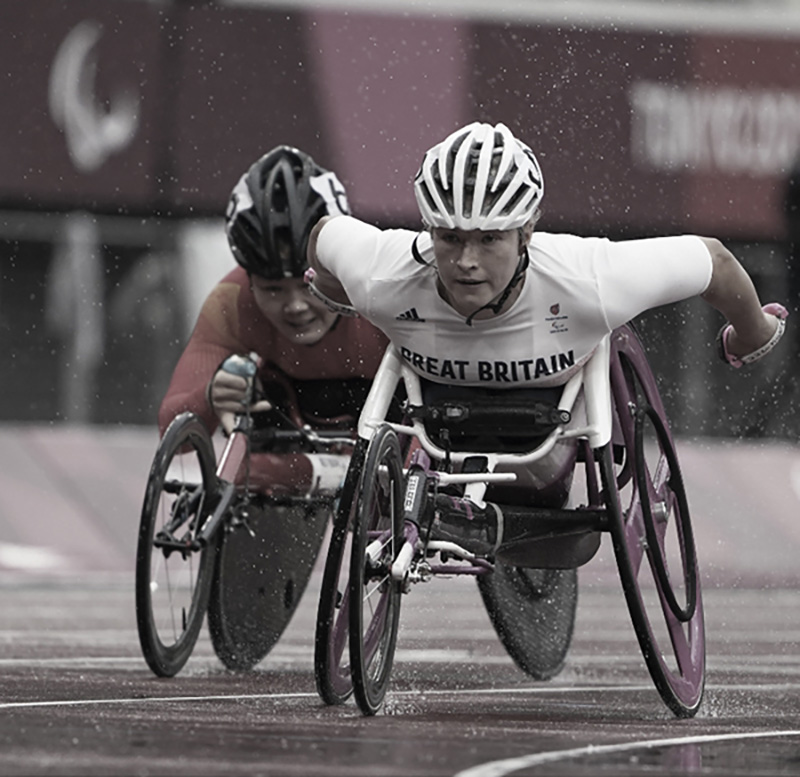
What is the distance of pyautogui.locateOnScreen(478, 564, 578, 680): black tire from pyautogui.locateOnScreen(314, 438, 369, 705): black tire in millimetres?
2021

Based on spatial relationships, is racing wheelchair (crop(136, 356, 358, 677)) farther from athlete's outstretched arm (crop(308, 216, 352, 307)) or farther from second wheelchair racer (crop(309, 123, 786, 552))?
second wheelchair racer (crop(309, 123, 786, 552))

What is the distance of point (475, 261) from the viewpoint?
23.2 ft

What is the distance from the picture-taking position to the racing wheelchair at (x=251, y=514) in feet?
→ 29.0

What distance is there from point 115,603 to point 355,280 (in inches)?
276

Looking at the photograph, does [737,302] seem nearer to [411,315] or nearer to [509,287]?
[509,287]

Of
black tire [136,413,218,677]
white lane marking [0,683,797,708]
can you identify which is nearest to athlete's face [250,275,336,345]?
black tire [136,413,218,677]

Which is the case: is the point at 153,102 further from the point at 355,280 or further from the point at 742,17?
the point at 355,280

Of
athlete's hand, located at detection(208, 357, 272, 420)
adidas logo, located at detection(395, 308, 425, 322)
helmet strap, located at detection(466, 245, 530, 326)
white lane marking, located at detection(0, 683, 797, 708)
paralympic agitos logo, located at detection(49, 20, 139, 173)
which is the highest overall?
paralympic agitos logo, located at detection(49, 20, 139, 173)

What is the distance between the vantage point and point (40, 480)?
1628cm

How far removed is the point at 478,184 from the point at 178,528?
224cm

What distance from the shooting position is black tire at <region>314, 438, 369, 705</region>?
6637 millimetres

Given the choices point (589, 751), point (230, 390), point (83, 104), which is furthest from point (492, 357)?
point (83, 104)

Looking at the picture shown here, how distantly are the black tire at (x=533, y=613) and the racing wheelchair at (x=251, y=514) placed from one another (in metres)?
0.72

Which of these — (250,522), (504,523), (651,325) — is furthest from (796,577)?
(504,523)
